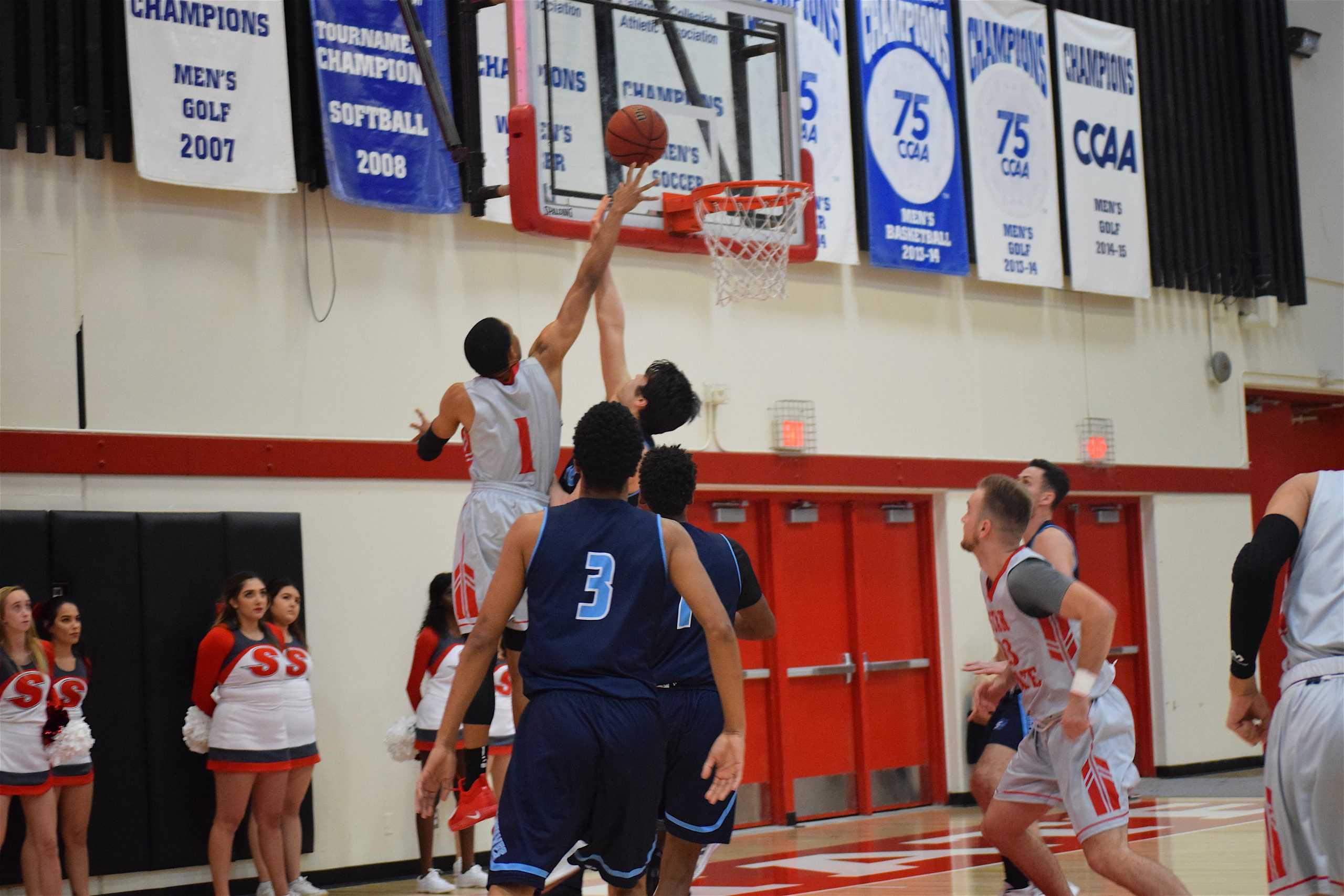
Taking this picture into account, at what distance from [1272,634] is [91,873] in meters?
11.6

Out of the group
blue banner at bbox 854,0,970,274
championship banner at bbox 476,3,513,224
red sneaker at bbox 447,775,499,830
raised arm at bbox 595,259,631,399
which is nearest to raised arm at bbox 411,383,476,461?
raised arm at bbox 595,259,631,399

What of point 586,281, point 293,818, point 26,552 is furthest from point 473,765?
point 26,552

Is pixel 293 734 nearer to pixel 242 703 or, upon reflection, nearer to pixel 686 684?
pixel 242 703

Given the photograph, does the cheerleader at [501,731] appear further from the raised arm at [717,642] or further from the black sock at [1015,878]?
the raised arm at [717,642]

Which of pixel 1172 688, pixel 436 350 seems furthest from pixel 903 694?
pixel 436 350

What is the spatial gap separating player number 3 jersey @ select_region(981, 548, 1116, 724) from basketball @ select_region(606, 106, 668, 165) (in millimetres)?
2458

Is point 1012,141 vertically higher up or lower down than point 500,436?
higher up

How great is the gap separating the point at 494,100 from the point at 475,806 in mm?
5464

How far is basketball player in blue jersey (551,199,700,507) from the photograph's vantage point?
5531 mm

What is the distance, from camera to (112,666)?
27.3 feet

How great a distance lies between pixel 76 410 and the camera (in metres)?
8.37

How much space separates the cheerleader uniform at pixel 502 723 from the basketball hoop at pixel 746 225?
2612 millimetres

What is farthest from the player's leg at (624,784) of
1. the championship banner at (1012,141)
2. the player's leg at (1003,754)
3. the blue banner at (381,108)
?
the championship banner at (1012,141)

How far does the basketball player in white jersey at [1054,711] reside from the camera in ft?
15.9
